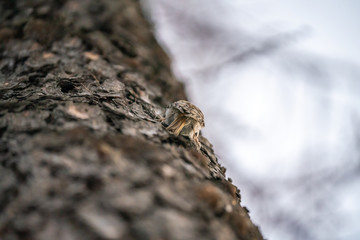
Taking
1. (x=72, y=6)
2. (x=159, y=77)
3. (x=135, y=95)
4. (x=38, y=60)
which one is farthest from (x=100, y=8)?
(x=135, y=95)

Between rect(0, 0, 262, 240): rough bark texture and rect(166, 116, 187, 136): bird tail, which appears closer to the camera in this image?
rect(0, 0, 262, 240): rough bark texture

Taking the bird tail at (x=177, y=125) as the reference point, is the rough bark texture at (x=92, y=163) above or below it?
below

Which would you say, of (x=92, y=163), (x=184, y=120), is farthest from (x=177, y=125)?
(x=92, y=163)

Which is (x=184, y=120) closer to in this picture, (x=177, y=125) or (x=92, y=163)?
(x=177, y=125)

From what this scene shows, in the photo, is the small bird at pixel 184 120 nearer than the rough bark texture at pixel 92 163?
No

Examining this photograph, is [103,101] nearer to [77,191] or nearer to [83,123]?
[83,123]

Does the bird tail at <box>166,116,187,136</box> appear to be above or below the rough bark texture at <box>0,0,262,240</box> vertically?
above
